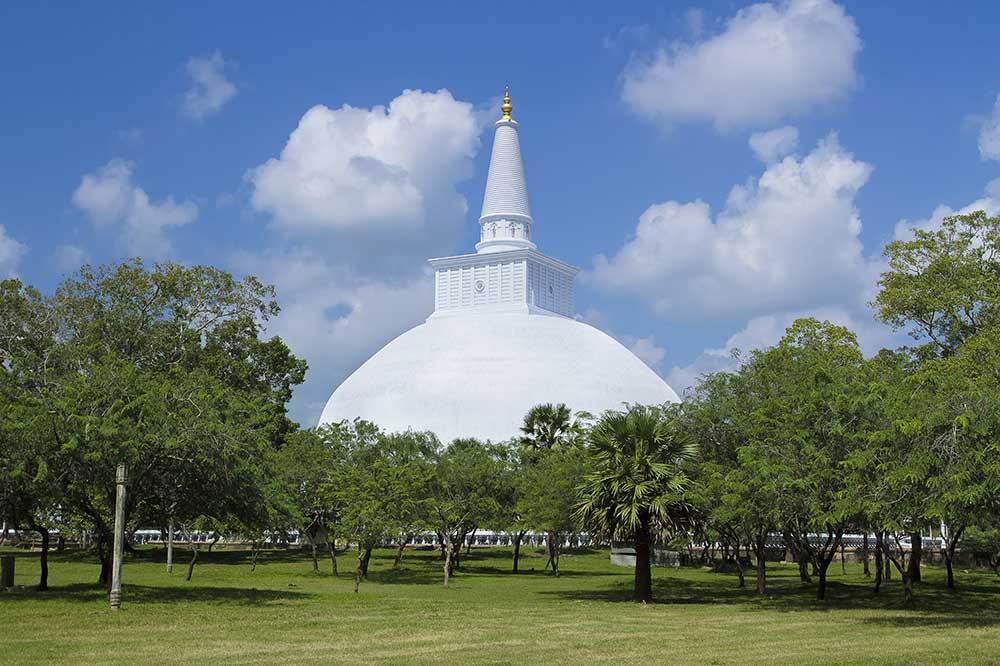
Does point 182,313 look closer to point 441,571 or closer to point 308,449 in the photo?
point 308,449

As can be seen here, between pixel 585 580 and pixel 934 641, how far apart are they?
78.0 ft

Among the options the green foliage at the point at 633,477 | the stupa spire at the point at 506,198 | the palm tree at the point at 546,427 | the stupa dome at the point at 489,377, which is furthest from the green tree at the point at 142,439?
the stupa spire at the point at 506,198

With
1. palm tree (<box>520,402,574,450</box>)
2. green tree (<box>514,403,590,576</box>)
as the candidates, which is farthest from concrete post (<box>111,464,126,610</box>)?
palm tree (<box>520,402,574,450</box>)

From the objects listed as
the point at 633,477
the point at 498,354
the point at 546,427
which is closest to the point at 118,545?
the point at 633,477

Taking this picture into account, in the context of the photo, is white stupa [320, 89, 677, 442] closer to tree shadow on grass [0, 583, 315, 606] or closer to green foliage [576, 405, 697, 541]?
tree shadow on grass [0, 583, 315, 606]

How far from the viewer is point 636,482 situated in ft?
100

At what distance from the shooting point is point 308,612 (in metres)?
25.9

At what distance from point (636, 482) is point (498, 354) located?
51382mm

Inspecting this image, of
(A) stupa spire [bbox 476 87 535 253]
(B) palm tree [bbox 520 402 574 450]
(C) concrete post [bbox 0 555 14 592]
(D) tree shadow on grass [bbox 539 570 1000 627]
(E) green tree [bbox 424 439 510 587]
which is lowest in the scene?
(D) tree shadow on grass [bbox 539 570 1000 627]

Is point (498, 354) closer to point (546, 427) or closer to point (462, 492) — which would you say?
point (546, 427)

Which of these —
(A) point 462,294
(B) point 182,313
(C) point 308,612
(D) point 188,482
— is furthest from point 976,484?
(A) point 462,294

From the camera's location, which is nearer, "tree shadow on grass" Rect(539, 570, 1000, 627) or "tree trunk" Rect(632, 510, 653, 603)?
"tree shadow on grass" Rect(539, 570, 1000, 627)

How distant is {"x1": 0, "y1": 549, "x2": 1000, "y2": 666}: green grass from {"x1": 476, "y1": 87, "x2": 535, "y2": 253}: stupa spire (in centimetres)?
4846

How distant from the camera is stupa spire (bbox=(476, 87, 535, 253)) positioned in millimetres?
84812
